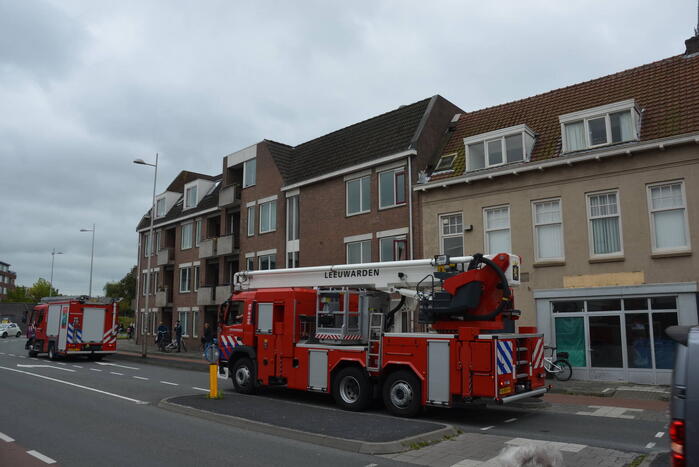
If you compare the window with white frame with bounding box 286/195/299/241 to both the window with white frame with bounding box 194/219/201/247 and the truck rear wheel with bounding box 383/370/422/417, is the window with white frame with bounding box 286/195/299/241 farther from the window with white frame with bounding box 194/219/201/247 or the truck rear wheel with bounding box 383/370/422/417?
the truck rear wheel with bounding box 383/370/422/417

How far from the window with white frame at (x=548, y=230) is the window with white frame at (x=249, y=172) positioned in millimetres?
17157

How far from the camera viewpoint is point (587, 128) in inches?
716

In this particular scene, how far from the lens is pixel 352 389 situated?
12.1 m

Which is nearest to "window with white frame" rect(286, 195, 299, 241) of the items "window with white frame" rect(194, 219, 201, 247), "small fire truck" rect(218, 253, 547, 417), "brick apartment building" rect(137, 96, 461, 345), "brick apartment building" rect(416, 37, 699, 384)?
"brick apartment building" rect(137, 96, 461, 345)

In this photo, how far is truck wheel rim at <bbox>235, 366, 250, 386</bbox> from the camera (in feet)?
47.1

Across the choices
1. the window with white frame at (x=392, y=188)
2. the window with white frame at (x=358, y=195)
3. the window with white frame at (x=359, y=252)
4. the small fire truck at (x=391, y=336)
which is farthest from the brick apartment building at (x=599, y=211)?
the small fire truck at (x=391, y=336)

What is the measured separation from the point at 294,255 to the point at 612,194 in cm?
1513

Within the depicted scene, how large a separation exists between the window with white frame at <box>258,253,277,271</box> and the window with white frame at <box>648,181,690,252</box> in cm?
1768

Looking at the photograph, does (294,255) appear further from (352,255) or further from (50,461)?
(50,461)

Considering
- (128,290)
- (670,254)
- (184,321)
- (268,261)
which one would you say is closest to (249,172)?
(268,261)

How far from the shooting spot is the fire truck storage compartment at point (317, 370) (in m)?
12.6

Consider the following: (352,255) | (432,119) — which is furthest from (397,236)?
(432,119)

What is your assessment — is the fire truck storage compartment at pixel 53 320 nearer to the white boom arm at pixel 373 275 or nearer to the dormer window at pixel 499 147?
the white boom arm at pixel 373 275

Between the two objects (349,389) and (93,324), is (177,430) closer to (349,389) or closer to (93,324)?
(349,389)
